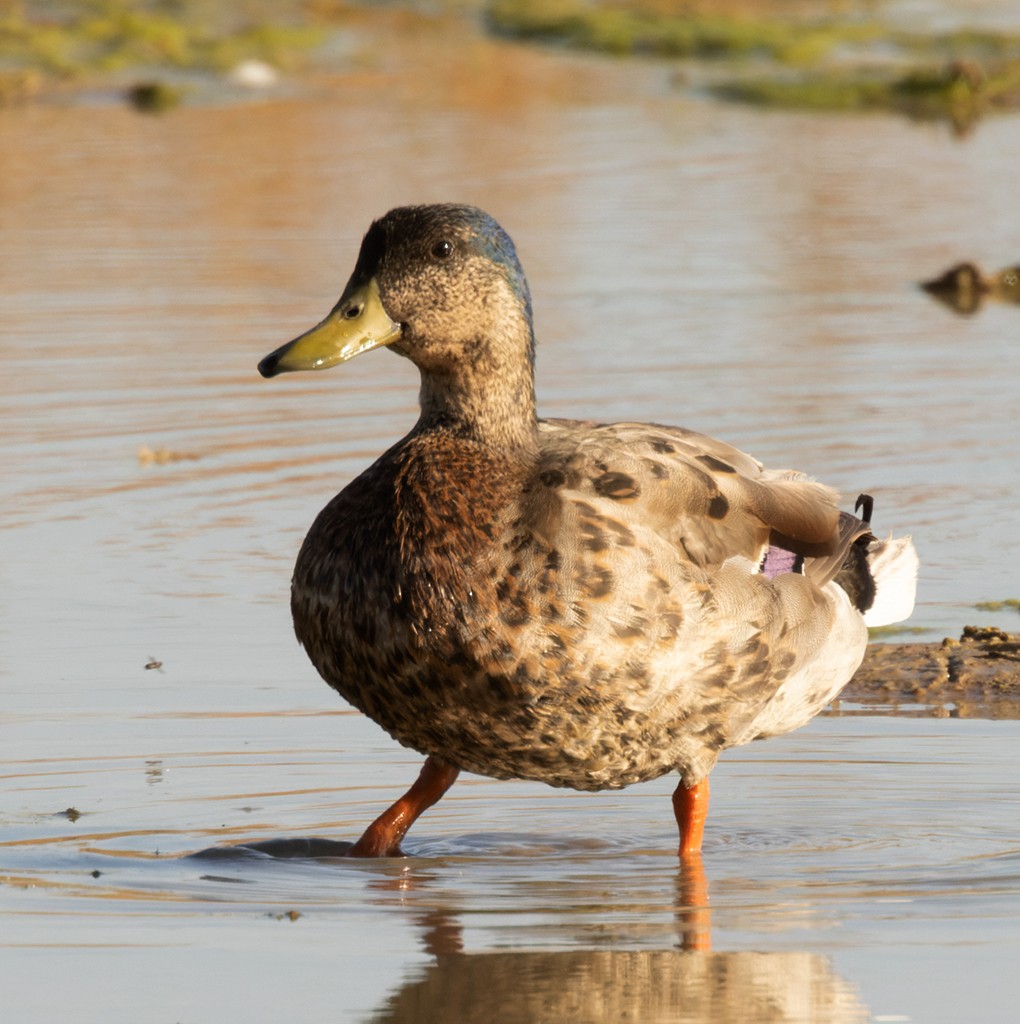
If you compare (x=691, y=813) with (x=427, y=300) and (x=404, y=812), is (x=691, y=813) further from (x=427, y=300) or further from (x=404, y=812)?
(x=427, y=300)

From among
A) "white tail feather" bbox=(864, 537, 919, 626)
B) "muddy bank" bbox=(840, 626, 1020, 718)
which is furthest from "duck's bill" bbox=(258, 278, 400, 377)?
"muddy bank" bbox=(840, 626, 1020, 718)

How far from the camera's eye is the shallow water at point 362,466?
453cm

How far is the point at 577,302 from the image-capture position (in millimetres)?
11391

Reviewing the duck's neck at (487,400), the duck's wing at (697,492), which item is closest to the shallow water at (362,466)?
the duck's wing at (697,492)

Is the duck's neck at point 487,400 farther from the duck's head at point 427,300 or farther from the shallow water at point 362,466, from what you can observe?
the shallow water at point 362,466

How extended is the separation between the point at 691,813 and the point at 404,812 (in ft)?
2.16

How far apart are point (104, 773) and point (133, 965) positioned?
1.43 m

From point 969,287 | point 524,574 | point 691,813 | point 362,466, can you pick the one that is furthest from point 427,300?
point 969,287

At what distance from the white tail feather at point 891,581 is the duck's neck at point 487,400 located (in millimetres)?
1097

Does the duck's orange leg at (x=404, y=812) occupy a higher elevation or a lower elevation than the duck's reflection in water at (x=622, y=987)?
lower

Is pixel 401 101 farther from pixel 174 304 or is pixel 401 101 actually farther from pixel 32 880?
pixel 32 880

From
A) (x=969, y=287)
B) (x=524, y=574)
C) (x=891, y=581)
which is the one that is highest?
(x=524, y=574)

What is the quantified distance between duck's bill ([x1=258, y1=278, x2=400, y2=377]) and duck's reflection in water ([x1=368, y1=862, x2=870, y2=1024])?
1379mm

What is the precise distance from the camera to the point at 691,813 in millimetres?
5449
